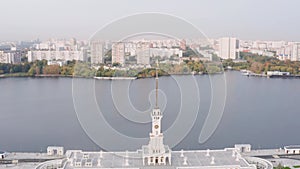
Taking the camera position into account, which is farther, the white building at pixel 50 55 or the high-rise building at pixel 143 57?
the white building at pixel 50 55

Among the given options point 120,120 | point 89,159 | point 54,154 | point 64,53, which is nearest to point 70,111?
point 120,120

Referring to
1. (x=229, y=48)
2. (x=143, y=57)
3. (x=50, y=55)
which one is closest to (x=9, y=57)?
(x=50, y=55)

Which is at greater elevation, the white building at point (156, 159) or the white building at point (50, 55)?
the white building at point (50, 55)

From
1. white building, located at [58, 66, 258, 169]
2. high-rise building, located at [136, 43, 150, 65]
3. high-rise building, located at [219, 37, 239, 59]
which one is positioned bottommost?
white building, located at [58, 66, 258, 169]

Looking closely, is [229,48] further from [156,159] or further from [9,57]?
[156,159]

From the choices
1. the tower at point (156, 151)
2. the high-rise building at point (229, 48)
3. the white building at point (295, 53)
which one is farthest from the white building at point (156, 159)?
the white building at point (295, 53)

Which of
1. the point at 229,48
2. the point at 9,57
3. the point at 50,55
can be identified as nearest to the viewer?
the point at 9,57

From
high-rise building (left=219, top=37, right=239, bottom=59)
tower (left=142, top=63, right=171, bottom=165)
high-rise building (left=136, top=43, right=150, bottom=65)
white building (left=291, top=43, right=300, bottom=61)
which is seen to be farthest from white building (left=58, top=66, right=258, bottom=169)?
white building (left=291, top=43, right=300, bottom=61)

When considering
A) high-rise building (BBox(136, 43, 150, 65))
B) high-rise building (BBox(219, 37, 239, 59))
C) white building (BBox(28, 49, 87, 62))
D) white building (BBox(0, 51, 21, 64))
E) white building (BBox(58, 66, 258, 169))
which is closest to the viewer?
white building (BBox(58, 66, 258, 169))

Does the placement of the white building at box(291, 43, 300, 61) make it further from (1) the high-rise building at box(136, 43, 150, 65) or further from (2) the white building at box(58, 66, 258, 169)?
(2) the white building at box(58, 66, 258, 169)

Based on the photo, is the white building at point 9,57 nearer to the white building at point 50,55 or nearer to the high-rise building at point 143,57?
the white building at point 50,55

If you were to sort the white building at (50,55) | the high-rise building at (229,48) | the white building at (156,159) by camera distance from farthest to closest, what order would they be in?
the high-rise building at (229,48), the white building at (50,55), the white building at (156,159)

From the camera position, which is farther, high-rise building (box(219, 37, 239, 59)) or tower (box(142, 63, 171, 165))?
high-rise building (box(219, 37, 239, 59))
